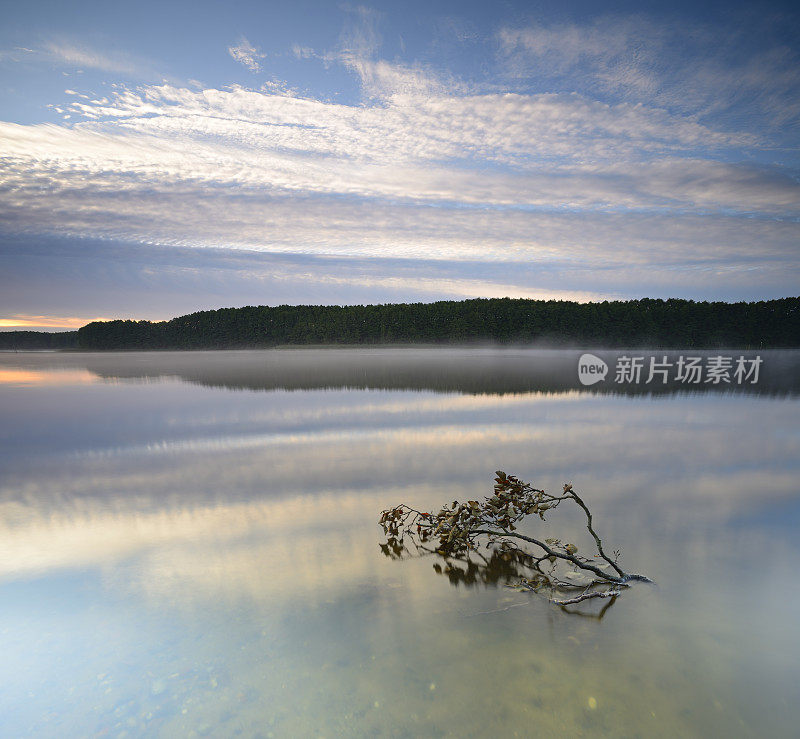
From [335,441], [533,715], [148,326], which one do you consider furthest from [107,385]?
[148,326]

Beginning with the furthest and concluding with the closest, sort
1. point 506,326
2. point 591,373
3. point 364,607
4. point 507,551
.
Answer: point 506,326 < point 591,373 < point 507,551 < point 364,607

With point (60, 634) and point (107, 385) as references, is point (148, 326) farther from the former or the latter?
point (60, 634)

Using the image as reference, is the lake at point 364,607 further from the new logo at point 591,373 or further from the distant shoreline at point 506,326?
the distant shoreline at point 506,326

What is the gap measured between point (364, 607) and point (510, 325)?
137 meters

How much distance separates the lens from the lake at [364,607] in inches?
134

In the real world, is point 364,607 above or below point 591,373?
above

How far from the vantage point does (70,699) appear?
11.7 feet

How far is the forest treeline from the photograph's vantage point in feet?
438

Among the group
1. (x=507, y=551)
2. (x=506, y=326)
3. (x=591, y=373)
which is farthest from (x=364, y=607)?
(x=506, y=326)

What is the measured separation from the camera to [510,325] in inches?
5374

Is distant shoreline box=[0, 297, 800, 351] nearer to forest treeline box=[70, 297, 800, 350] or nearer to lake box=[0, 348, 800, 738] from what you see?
forest treeline box=[70, 297, 800, 350]

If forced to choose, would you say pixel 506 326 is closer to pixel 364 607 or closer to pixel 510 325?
pixel 510 325

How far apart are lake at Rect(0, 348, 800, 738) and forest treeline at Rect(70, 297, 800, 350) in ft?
408

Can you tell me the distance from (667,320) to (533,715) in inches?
6109
